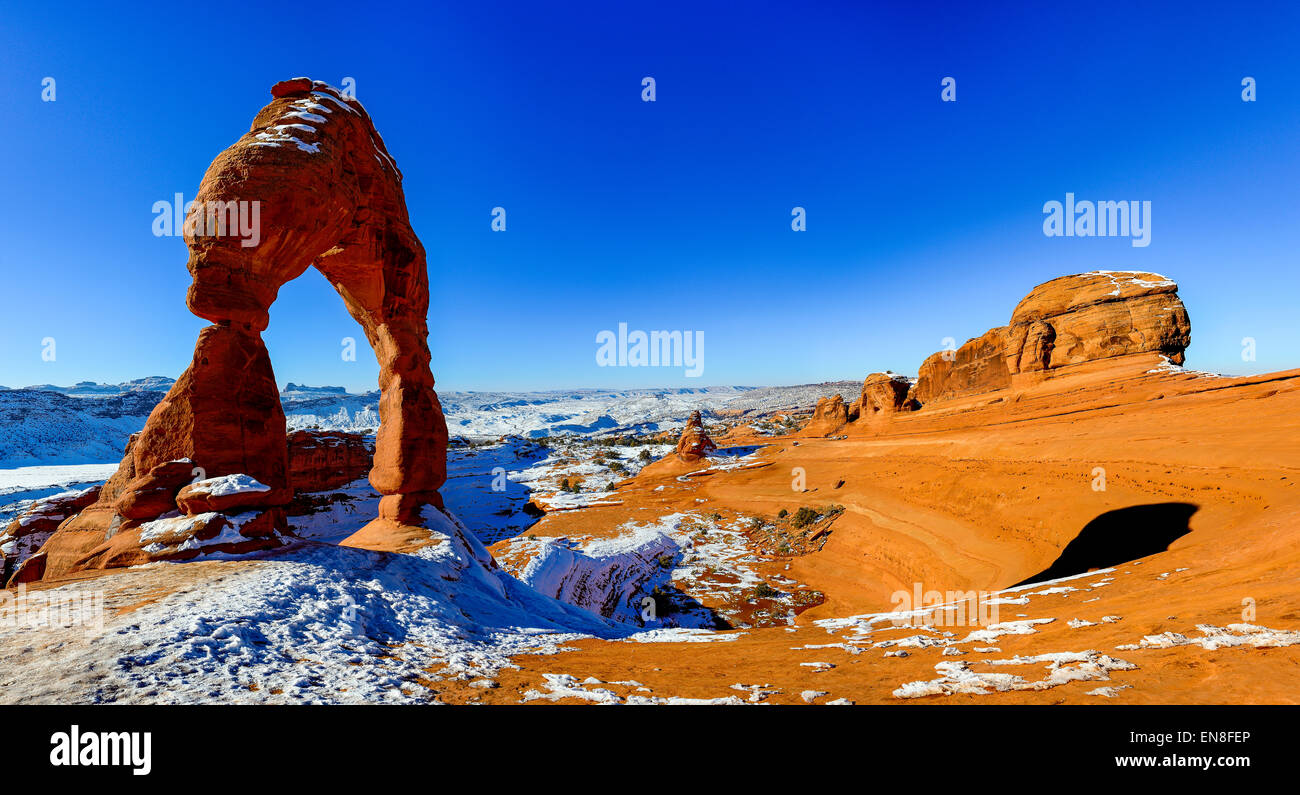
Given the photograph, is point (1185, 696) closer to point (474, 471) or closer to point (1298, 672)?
point (1298, 672)

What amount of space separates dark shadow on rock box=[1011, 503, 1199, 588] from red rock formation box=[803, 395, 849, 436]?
3860cm

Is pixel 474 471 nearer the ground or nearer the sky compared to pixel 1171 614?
nearer the ground

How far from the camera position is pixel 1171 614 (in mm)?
5348

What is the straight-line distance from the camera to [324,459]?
37906mm

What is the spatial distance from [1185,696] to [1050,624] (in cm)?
312

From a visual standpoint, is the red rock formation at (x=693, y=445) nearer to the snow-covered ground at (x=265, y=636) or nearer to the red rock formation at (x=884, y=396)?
the red rock formation at (x=884, y=396)

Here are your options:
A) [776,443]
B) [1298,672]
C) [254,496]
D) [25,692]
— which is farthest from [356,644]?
[776,443]

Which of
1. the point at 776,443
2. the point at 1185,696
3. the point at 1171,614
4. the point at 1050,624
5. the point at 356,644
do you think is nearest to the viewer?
the point at 1185,696

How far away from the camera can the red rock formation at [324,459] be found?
36.6 metres

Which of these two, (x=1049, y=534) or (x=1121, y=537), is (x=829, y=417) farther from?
(x=1121, y=537)

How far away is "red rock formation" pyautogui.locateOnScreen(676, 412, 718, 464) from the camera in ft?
144

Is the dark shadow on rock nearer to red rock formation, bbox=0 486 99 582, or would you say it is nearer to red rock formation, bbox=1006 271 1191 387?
red rock formation, bbox=1006 271 1191 387

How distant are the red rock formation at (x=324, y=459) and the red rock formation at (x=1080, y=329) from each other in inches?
2166
